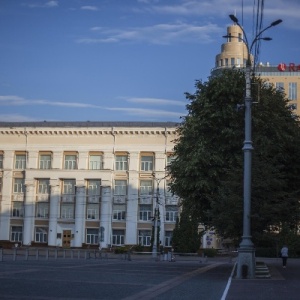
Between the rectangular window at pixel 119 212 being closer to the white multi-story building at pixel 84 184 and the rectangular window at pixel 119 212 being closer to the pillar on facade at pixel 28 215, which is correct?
the white multi-story building at pixel 84 184

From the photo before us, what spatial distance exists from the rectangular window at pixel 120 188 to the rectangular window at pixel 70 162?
19.8 feet

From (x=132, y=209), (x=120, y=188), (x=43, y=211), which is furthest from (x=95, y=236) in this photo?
(x=43, y=211)

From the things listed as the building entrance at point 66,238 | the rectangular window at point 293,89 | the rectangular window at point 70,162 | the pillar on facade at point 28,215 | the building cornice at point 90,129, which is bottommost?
the building entrance at point 66,238

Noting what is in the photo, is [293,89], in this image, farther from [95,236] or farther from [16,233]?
[16,233]

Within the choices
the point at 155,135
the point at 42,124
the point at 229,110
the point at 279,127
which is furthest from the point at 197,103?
the point at 42,124

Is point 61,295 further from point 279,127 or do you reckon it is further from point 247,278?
point 279,127

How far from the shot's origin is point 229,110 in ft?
129

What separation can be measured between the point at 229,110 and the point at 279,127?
3237mm

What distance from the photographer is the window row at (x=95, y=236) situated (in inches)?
3314

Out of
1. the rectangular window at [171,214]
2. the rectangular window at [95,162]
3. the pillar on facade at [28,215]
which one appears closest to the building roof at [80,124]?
the rectangular window at [95,162]

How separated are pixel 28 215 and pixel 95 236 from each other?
30.0ft

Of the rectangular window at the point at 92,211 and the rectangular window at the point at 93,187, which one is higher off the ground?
the rectangular window at the point at 93,187

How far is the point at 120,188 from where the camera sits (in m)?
86.8

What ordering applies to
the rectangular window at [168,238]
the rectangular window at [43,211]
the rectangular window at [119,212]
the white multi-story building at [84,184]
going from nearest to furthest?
the rectangular window at [168,238] → the white multi-story building at [84,184] → the rectangular window at [119,212] → the rectangular window at [43,211]
